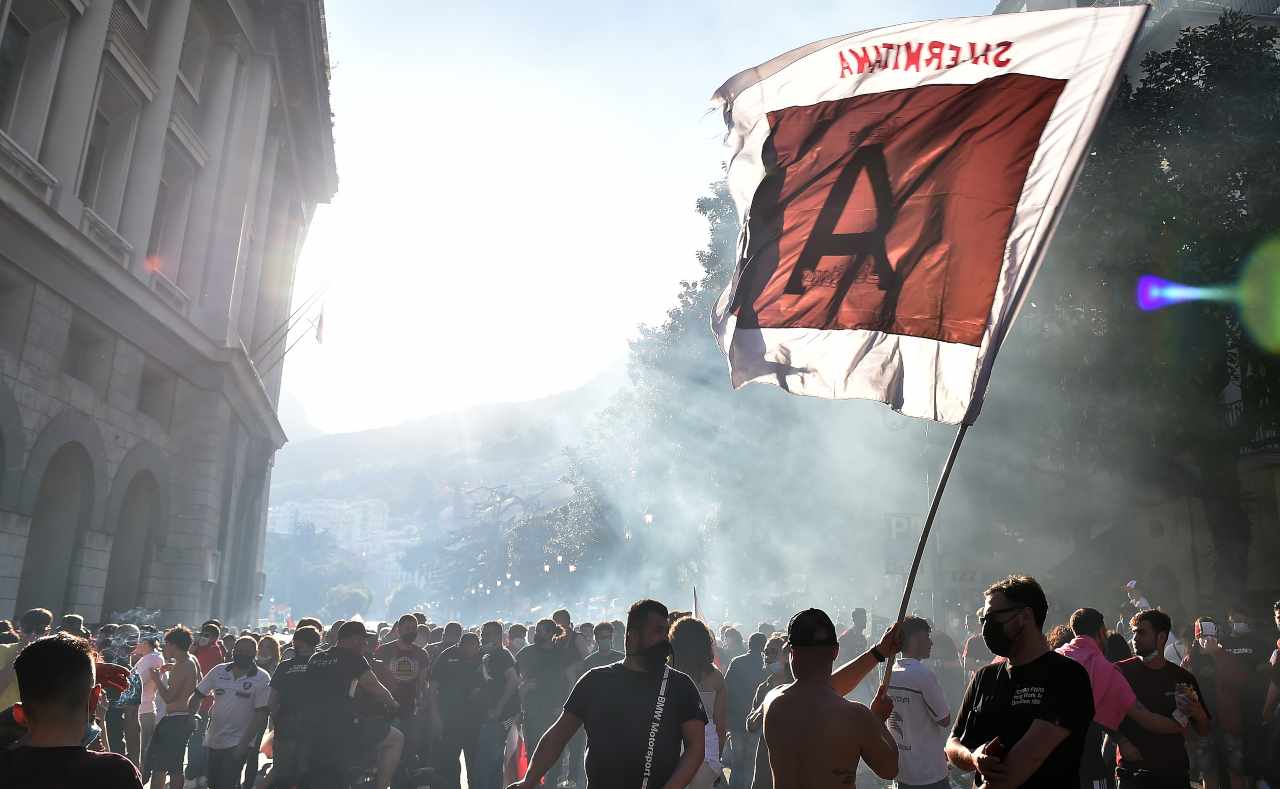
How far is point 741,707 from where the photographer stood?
9.57 metres

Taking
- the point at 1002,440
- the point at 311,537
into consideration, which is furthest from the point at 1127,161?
the point at 311,537

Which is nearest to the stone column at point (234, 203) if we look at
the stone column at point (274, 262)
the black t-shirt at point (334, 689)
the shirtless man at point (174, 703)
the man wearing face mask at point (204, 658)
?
the stone column at point (274, 262)

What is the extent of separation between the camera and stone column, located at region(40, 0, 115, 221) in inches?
616

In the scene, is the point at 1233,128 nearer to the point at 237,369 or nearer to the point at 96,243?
the point at 96,243

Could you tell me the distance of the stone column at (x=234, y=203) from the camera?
23422 millimetres

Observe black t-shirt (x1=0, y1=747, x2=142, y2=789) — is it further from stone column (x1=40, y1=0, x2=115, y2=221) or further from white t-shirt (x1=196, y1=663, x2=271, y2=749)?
stone column (x1=40, y1=0, x2=115, y2=221)

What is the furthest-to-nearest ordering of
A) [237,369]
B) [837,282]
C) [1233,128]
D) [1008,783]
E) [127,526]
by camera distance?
[237,369], [127,526], [1233,128], [837,282], [1008,783]

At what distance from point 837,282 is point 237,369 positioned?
21.5m

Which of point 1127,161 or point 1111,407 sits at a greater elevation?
point 1127,161

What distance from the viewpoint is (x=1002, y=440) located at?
2127 cm

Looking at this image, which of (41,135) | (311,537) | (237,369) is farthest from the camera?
(311,537)

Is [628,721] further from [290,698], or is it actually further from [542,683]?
[542,683]

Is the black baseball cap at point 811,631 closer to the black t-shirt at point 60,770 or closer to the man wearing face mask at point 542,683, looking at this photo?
the black t-shirt at point 60,770

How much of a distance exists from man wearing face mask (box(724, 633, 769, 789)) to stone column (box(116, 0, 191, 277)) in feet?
47.4
